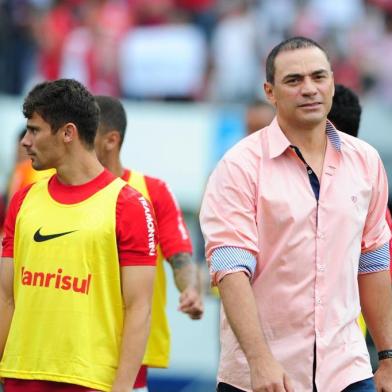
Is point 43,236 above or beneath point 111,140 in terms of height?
beneath

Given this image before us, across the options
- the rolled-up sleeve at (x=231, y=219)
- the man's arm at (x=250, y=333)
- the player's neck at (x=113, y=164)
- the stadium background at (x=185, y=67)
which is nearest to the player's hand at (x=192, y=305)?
the player's neck at (x=113, y=164)

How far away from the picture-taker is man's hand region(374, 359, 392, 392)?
260 inches

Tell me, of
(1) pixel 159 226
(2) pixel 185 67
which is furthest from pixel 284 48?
(2) pixel 185 67

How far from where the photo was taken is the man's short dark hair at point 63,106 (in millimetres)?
6746

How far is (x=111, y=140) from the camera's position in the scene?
314 inches

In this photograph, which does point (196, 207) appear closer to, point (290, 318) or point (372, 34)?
point (372, 34)

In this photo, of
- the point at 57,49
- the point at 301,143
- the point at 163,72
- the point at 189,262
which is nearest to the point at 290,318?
the point at 301,143

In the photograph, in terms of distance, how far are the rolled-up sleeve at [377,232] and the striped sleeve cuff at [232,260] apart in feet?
2.09

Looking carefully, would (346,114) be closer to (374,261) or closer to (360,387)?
(374,261)

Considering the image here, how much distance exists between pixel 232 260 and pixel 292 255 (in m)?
0.27

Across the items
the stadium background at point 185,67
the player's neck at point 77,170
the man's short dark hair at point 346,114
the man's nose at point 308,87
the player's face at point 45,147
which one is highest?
the stadium background at point 185,67

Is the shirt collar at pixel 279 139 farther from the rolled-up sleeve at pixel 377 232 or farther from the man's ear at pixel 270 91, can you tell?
the rolled-up sleeve at pixel 377 232

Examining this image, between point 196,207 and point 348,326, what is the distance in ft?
29.8

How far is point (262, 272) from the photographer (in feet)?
20.7
